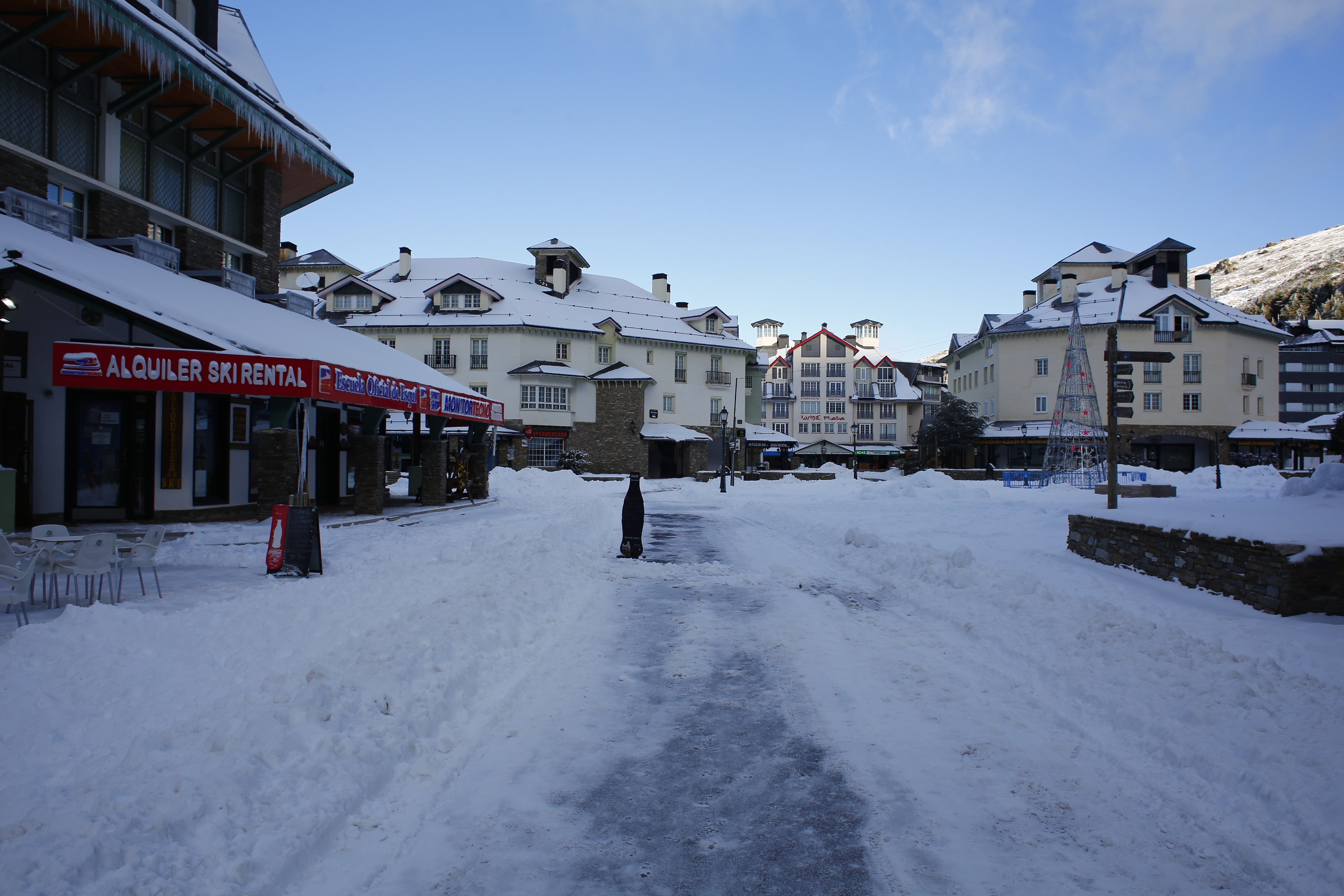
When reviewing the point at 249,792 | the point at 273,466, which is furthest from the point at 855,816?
the point at 273,466

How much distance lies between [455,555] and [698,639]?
527 cm

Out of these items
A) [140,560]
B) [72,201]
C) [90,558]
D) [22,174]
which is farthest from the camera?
[72,201]

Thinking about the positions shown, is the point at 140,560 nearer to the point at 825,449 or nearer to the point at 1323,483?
the point at 1323,483

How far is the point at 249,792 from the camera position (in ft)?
12.3

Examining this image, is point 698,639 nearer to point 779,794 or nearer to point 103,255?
point 779,794

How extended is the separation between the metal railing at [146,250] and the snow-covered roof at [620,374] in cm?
3279

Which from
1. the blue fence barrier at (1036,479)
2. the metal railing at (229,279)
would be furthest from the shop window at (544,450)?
the metal railing at (229,279)

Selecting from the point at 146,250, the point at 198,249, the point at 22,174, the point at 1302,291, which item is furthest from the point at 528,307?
the point at 1302,291

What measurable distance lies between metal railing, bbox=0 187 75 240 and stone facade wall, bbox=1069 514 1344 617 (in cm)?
1844

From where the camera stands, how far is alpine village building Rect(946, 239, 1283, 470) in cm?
5497

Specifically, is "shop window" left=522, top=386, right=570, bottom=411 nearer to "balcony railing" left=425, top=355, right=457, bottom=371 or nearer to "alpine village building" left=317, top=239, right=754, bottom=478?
"alpine village building" left=317, top=239, right=754, bottom=478

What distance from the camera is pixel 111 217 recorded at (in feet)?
54.1

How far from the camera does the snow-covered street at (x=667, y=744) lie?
3.34 m

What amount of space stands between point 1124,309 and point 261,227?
180ft
